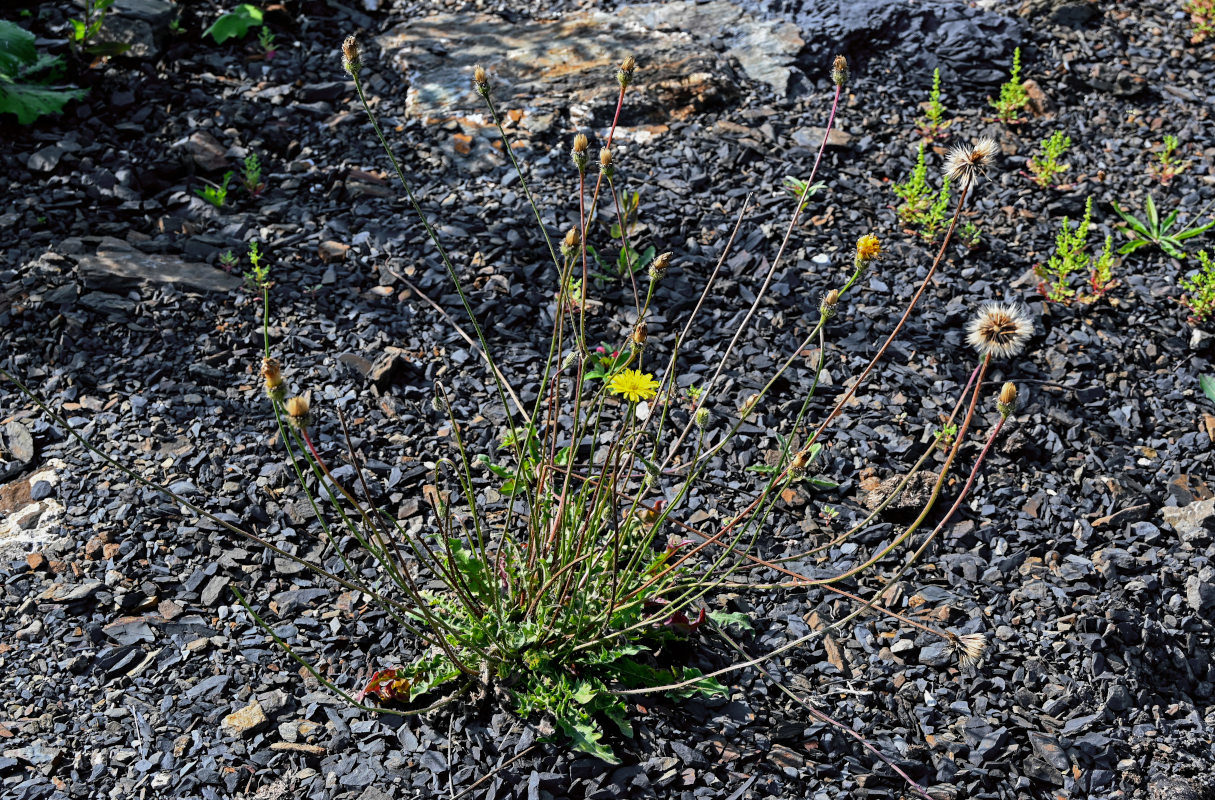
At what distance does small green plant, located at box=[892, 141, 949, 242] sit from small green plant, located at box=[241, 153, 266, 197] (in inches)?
99.7

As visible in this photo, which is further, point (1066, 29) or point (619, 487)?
point (1066, 29)

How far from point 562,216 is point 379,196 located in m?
0.77

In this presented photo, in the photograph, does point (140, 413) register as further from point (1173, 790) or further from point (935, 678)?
point (1173, 790)

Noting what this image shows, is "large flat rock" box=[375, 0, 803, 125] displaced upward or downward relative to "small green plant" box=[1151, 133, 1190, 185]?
upward

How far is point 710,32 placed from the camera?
4766 millimetres

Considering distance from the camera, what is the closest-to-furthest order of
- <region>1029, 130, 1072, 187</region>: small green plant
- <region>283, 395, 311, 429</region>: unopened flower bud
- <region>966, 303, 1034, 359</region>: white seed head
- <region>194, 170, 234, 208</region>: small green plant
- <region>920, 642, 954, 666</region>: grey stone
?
<region>283, 395, 311, 429</region>: unopened flower bud < <region>966, 303, 1034, 359</region>: white seed head < <region>920, 642, 954, 666</region>: grey stone < <region>194, 170, 234, 208</region>: small green plant < <region>1029, 130, 1072, 187</region>: small green plant

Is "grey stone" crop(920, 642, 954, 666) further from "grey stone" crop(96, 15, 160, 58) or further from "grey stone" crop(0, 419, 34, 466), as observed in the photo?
"grey stone" crop(96, 15, 160, 58)

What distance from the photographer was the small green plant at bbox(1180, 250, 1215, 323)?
327 centimetres

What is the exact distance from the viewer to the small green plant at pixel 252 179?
12.4ft

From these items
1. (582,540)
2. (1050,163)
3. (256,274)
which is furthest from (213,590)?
(1050,163)

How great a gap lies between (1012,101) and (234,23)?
3590mm

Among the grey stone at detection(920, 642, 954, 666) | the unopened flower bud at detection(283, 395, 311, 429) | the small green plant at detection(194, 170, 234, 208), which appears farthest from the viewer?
the small green plant at detection(194, 170, 234, 208)

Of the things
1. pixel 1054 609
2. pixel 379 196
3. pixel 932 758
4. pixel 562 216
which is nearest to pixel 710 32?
pixel 562 216

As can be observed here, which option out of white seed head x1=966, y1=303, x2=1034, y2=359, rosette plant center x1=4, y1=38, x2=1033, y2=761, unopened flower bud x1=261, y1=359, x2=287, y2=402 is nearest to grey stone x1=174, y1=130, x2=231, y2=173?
rosette plant center x1=4, y1=38, x2=1033, y2=761
